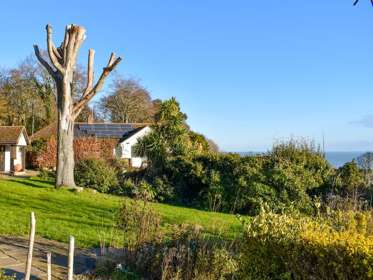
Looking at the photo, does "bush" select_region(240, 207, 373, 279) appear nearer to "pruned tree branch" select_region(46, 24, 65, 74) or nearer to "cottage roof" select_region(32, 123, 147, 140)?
"pruned tree branch" select_region(46, 24, 65, 74)

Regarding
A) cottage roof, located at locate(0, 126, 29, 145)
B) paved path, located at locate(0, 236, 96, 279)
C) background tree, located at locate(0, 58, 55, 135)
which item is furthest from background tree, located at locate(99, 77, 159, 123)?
paved path, located at locate(0, 236, 96, 279)

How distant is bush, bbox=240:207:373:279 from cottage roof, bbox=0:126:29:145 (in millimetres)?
29711

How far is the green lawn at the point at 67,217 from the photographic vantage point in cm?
921

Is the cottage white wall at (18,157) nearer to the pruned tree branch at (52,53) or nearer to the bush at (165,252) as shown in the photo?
the pruned tree branch at (52,53)

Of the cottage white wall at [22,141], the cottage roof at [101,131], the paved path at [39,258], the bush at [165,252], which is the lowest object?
the paved path at [39,258]

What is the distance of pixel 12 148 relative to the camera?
109ft

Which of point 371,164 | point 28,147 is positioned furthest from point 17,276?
point 28,147

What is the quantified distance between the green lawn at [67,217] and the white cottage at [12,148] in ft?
47.3

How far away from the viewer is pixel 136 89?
53500 mm

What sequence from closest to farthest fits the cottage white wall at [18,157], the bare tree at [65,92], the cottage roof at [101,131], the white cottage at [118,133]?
1. the bare tree at [65,92]
2. the cottage white wall at [18,157]
3. the white cottage at [118,133]
4. the cottage roof at [101,131]

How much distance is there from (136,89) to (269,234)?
49298mm

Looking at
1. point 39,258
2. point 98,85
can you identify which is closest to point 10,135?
point 98,85

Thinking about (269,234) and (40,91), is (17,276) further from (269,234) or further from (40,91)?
(40,91)

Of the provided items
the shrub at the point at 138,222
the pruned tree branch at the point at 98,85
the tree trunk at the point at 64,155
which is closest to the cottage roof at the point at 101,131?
the pruned tree branch at the point at 98,85
